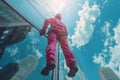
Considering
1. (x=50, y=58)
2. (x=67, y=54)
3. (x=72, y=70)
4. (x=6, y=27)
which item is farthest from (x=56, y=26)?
(x=6, y=27)

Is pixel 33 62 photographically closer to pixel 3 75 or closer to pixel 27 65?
pixel 27 65

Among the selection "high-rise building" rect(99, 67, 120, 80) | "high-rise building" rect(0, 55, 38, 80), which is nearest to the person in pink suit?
"high-rise building" rect(0, 55, 38, 80)

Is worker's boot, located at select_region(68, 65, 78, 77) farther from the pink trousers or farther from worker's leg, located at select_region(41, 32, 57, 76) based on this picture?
worker's leg, located at select_region(41, 32, 57, 76)

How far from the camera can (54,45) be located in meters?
8.99

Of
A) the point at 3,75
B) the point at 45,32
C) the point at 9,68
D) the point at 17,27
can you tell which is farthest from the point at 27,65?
the point at 45,32

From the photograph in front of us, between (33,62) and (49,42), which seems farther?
(33,62)

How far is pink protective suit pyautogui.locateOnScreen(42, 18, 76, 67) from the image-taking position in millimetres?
8375

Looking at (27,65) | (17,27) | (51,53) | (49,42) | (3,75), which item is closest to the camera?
(51,53)

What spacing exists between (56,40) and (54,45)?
0.91 meters

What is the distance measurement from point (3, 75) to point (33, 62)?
3821 centimetres

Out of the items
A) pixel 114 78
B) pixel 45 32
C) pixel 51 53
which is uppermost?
pixel 114 78

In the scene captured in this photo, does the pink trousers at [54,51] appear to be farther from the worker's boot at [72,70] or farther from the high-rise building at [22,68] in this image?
the high-rise building at [22,68]

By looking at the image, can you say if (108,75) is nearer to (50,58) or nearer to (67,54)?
(67,54)

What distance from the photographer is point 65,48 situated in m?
9.49
